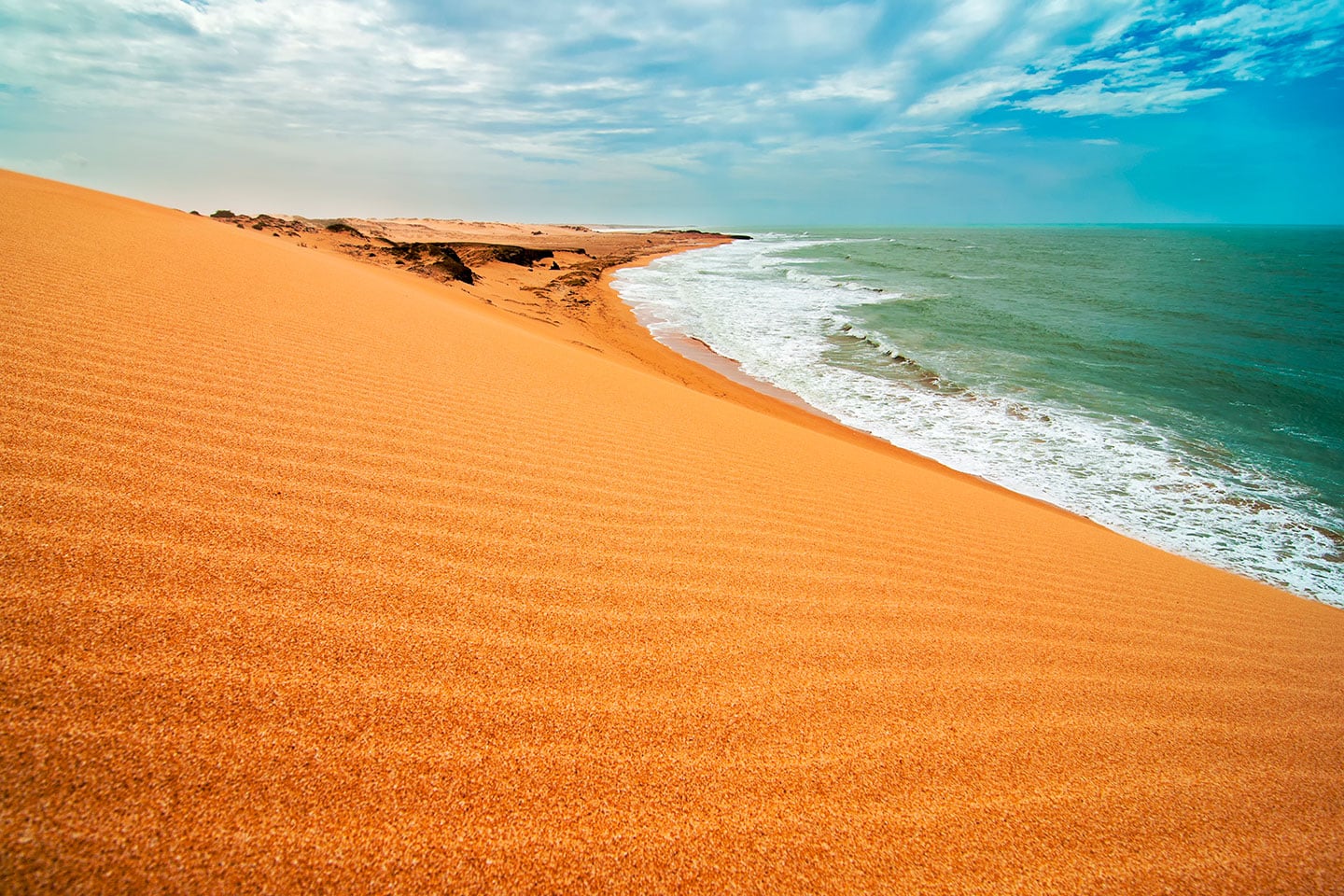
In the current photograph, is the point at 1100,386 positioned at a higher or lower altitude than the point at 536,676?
higher

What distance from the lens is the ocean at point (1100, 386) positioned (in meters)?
5.98

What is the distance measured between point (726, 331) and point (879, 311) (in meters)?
6.39

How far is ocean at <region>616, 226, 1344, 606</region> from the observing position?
5980 mm

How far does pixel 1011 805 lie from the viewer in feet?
4.51

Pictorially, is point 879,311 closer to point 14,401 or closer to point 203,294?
point 203,294

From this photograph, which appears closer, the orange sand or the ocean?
the orange sand

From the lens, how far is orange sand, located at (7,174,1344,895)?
97cm

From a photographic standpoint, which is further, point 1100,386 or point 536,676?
point 1100,386

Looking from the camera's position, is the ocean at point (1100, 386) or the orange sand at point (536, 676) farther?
the ocean at point (1100, 386)

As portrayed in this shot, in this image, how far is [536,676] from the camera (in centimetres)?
141

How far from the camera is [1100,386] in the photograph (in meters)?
10.7

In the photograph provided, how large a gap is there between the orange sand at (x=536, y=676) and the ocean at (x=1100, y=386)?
353 centimetres

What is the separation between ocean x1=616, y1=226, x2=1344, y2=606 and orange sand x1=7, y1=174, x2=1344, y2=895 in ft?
11.6

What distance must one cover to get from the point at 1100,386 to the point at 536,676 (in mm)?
12609
